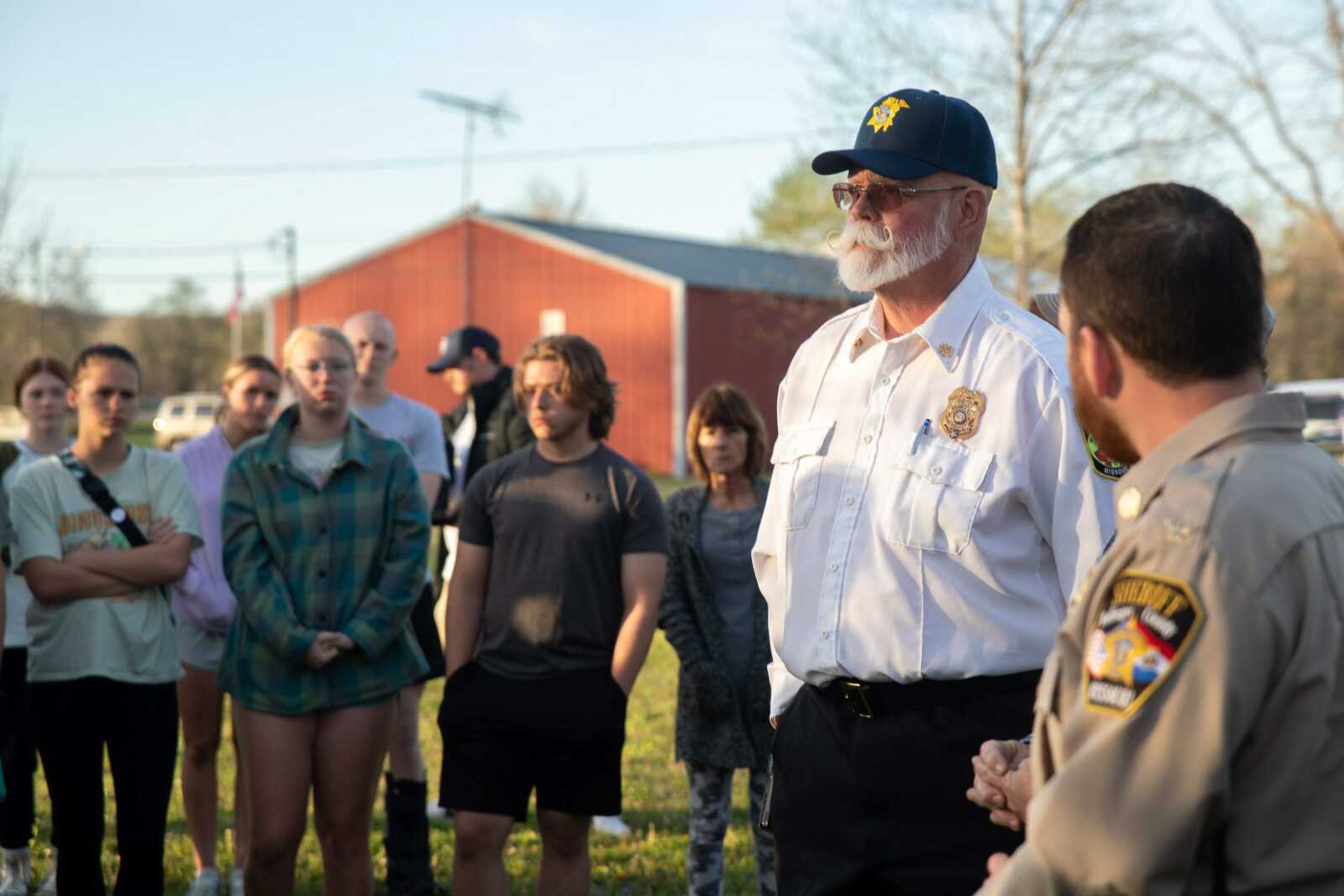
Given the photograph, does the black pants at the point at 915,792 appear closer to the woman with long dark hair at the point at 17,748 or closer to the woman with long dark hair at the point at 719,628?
the woman with long dark hair at the point at 719,628

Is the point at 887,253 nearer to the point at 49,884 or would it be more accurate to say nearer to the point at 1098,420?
the point at 1098,420

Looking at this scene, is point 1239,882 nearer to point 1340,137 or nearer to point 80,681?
point 80,681

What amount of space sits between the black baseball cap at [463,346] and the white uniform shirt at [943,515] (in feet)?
14.7

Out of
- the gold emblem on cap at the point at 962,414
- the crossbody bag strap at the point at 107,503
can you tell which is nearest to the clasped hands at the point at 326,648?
the crossbody bag strap at the point at 107,503

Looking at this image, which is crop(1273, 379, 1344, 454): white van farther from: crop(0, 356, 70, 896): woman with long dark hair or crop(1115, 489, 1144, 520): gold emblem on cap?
crop(1115, 489, 1144, 520): gold emblem on cap

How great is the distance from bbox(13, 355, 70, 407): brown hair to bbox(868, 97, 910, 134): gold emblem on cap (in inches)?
182

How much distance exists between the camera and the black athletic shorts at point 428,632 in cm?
623

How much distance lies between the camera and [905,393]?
3.12 meters

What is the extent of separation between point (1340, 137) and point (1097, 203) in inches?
999

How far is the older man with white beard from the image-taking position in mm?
2873

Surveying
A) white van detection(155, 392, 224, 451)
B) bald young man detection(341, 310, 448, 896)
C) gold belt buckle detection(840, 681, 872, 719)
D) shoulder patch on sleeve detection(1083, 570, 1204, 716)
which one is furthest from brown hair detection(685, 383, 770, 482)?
white van detection(155, 392, 224, 451)

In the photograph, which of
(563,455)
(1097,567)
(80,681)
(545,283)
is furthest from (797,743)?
(545,283)

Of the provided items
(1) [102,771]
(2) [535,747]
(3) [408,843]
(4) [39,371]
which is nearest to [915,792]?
(2) [535,747]

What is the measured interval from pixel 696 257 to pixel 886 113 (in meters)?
36.0
